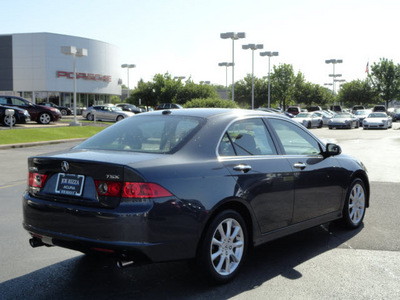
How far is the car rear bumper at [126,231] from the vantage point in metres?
3.71

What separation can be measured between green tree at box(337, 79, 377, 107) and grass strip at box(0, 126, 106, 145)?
72535 millimetres

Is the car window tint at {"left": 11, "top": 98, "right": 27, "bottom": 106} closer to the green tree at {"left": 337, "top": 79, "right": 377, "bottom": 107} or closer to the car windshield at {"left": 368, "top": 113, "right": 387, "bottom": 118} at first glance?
the car windshield at {"left": 368, "top": 113, "right": 387, "bottom": 118}

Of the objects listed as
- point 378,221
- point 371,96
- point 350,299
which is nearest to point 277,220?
point 350,299

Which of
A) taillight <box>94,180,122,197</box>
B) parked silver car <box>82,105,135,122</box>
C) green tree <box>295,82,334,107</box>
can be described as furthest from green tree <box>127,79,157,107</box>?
taillight <box>94,180,122,197</box>

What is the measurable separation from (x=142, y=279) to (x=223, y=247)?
2.68 ft

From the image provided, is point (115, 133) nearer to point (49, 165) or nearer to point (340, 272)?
point (49, 165)

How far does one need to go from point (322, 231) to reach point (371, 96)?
90112 millimetres

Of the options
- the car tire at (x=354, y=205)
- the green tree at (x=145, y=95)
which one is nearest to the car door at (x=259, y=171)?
the car tire at (x=354, y=205)

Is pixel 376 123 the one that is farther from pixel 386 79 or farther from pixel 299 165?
pixel 386 79

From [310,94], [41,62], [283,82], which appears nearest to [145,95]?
[41,62]

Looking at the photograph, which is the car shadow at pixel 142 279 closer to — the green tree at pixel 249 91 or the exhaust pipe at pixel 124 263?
the exhaust pipe at pixel 124 263

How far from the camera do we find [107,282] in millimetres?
4363

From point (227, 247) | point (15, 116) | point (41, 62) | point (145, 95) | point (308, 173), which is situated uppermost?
point (41, 62)

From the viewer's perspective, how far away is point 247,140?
4789mm
